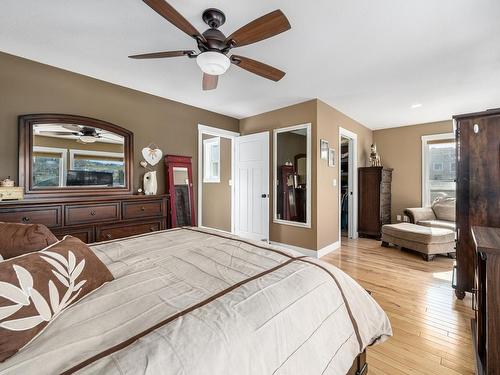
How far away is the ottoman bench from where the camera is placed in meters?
3.45

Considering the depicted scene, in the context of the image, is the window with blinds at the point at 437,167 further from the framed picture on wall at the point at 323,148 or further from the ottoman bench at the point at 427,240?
the framed picture on wall at the point at 323,148

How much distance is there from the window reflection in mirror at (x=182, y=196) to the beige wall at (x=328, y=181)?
2.10 m

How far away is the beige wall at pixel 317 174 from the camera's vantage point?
3660 millimetres

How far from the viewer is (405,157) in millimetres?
5297

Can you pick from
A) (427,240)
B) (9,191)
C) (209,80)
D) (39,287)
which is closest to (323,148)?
(427,240)

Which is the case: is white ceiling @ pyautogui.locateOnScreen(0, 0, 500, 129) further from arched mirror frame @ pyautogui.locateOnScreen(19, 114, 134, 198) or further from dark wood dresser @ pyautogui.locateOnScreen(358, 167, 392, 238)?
dark wood dresser @ pyautogui.locateOnScreen(358, 167, 392, 238)

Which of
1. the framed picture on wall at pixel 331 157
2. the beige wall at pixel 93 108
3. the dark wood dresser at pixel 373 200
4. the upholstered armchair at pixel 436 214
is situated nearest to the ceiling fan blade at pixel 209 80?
the beige wall at pixel 93 108

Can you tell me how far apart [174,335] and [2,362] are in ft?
1.39

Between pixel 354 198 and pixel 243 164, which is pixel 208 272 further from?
pixel 354 198

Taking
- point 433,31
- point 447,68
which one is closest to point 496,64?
point 447,68

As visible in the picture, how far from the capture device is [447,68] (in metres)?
2.70

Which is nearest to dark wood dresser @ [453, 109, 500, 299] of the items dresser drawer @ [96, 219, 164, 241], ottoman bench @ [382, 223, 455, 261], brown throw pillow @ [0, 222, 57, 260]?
ottoman bench @ [382, 223, 455, 261]

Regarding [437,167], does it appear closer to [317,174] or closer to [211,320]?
[317,174]

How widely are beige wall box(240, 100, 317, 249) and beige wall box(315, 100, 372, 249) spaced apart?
0.09 meters
